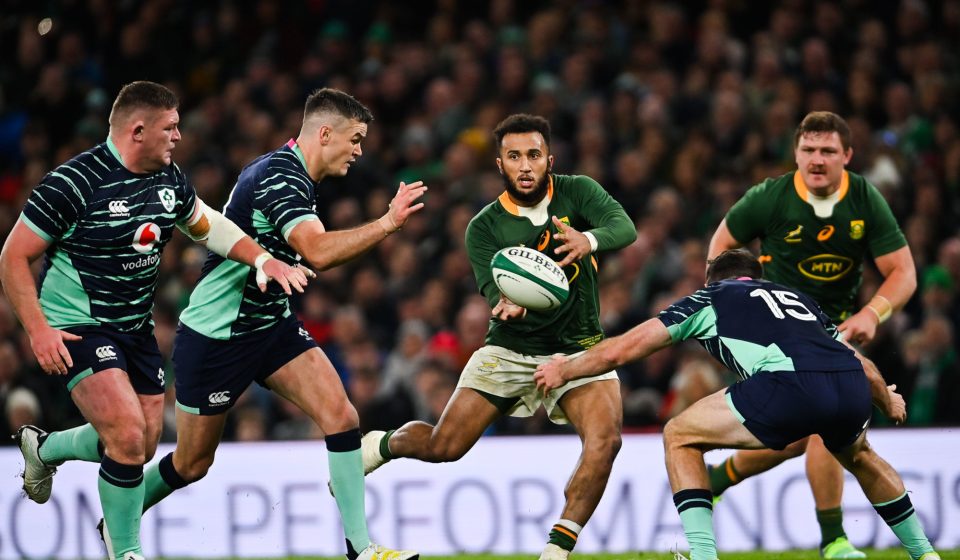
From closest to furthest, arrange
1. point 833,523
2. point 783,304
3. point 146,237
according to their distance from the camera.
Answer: point 783,304, point 146,237, point 833,523

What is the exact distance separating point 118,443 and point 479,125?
26.0 feet

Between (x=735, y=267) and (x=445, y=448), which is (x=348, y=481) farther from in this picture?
(x=735, y=267)

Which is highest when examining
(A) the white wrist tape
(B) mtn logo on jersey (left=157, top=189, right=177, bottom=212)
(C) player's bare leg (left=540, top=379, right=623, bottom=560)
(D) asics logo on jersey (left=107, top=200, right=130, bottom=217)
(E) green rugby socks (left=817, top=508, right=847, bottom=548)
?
(B) mtn logo on jersey (left=157, top=189, right=177, bottom=212)

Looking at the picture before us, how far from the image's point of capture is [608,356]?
6.54m

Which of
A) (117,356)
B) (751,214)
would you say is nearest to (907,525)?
(751,214)

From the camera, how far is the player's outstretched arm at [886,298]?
739 centimetres

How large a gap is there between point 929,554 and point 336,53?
10.1 metres

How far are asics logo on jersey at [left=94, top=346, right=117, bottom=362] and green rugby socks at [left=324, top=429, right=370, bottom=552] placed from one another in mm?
1176

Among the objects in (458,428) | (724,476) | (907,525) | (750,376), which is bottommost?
(907,525)

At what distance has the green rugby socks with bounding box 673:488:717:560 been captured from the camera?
6.20 metres

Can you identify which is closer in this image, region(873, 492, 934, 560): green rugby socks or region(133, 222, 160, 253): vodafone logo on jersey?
region(133, 222, 160, 253): vodafone logo on jersey

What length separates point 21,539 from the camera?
32.3ft

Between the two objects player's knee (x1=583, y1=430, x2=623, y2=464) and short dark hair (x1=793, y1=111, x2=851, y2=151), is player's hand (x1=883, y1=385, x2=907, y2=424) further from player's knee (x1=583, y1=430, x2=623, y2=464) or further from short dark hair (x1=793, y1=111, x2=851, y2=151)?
short dark hair (x1=793, y1=111, x2=851, y2=151)

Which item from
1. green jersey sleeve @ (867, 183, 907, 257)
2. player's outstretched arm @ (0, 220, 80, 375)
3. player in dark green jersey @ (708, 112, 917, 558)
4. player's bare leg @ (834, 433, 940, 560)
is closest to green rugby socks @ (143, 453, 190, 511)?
player's outstretched arm @ (0, 220, 80, 375)
